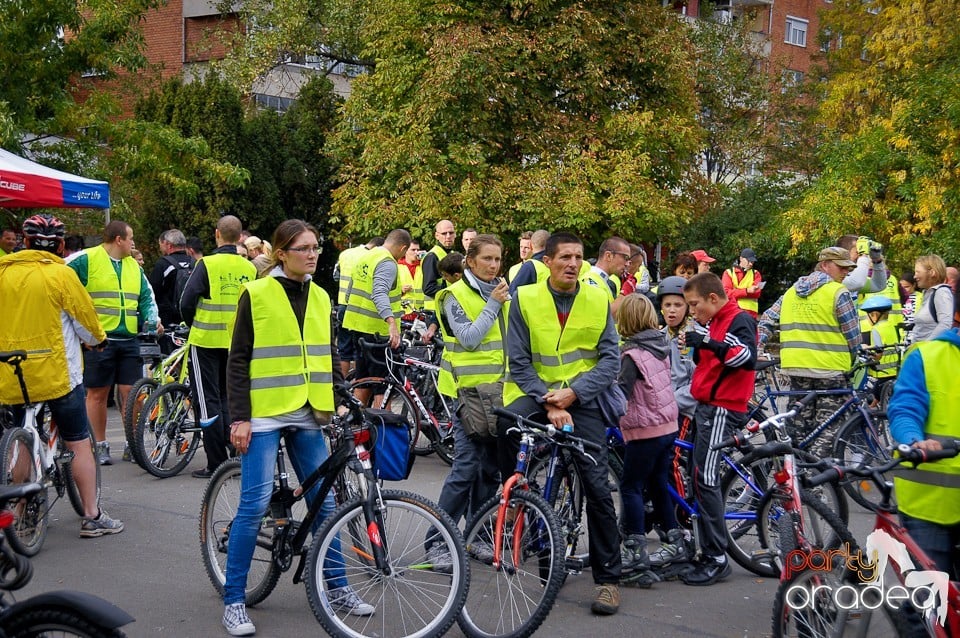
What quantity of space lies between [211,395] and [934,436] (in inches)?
238

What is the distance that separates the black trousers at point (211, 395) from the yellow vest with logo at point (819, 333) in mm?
4711

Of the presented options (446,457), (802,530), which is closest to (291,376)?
(802,530)

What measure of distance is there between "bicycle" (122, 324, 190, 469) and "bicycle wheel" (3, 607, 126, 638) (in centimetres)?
590

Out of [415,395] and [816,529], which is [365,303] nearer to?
[415,395]

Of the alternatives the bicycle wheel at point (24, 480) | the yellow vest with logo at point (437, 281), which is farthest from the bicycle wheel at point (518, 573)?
the yellow vest with logo at point (437, 281)

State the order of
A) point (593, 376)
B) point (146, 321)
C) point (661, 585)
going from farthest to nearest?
point (146, 321)
point (661, 585)
point (593, 376)

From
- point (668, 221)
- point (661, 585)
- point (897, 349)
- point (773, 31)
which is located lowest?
point (661, 585)

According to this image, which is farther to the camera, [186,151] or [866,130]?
[866,130]

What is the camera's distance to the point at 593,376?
5848 mm

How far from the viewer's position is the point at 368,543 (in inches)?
203

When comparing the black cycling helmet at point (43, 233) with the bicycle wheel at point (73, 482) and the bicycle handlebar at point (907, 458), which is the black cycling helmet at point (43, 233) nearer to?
the bicycle wheel at point (73, 482)

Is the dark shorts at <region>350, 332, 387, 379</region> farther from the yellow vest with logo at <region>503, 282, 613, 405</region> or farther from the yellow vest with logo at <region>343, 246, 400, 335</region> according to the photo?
the yellow vest with logo at <region>503, 282, 613, 405</region>

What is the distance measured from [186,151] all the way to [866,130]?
13.2 meters

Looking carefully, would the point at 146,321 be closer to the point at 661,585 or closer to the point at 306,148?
the point at 661,585
